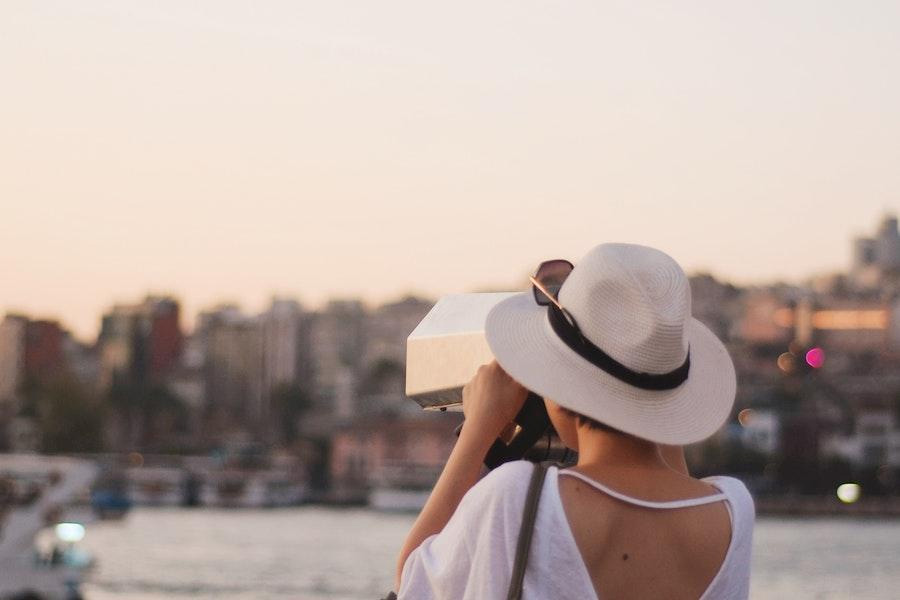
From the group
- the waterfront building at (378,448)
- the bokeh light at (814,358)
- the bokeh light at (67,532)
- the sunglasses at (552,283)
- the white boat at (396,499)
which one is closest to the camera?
the sunglasses at (552,283)

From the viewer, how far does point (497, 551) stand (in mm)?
1274

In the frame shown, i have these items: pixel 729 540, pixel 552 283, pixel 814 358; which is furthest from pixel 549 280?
pixel 814 358

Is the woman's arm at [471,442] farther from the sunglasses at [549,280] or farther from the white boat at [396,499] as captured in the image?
the white boat at [396,499]

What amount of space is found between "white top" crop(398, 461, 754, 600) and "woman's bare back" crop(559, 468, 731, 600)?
13 mm

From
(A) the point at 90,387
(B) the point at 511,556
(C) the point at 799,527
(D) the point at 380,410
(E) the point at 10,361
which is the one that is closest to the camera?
(B) the point at 511,556

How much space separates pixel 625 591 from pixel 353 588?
31.9m

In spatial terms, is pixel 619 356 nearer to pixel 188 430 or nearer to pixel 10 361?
pixel 188 430

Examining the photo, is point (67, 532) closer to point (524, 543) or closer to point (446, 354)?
point (446, 354)

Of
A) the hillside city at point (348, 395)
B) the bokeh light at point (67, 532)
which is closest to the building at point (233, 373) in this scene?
the hillside city at point (348, 395)

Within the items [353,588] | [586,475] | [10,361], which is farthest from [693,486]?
[10,361]

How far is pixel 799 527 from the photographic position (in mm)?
58594

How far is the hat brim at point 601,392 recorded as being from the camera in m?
1.34

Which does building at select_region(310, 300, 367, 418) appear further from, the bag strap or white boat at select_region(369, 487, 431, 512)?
the bag strap

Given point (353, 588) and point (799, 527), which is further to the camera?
point (799, 527)
